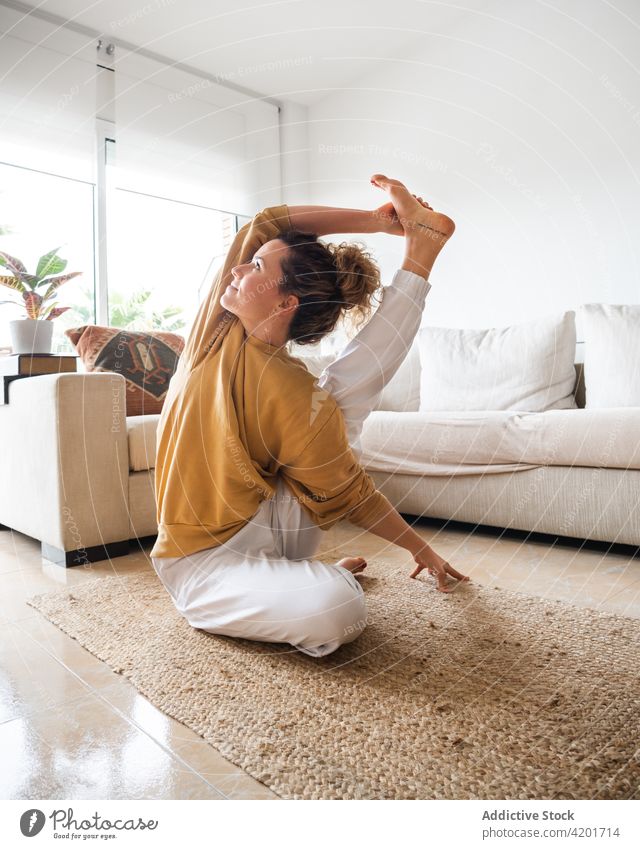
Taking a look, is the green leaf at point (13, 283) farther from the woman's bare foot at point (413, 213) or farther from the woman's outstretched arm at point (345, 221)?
the woman's bare foot at point (413, 213)

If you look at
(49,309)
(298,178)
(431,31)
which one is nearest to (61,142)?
(49,309)

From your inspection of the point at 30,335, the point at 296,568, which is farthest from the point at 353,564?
the point at 30,335

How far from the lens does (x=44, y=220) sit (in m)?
2.31

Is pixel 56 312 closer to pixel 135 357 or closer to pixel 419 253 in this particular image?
pixel 135 357

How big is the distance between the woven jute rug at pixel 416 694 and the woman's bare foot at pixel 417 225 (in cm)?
56

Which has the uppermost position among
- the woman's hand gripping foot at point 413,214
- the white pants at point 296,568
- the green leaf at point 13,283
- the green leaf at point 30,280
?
the green leaf at point 30,280

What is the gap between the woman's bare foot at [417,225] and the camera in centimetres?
81

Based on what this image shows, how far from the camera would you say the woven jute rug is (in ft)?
1.86

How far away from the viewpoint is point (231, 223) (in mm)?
1282

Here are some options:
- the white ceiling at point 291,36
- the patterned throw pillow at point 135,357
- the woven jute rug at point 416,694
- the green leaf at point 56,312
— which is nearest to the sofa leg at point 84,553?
the woven jute rug at point 416,694

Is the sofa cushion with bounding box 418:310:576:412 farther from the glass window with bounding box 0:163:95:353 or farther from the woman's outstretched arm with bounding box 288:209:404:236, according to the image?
the glass window with bounding box 0:163:95:353

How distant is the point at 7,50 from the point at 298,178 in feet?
4.52

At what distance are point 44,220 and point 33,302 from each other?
71 cm

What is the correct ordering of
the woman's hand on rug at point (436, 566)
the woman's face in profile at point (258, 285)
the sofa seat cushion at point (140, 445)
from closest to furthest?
the woman's face in profile at point (258, 285)
the woman's hand on rug at point (436, 566)
the sofa seat cushion at point (140, 445)
